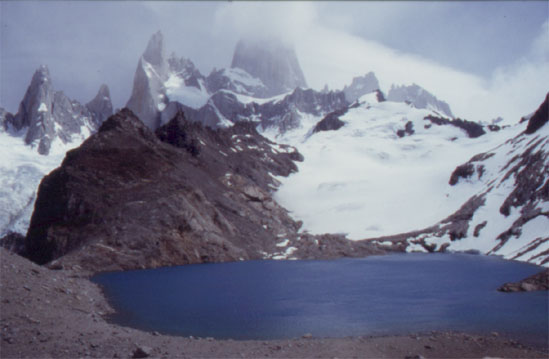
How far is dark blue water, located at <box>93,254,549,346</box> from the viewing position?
1104 inches

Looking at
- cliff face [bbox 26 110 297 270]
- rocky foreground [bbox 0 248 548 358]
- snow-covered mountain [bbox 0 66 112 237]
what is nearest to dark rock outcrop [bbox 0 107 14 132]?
snow-covered mountain [bbox 0 66 112 237]

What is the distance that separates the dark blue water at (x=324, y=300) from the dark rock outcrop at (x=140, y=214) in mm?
5738

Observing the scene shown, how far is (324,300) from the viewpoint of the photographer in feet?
128

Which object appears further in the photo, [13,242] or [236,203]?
[13,242]

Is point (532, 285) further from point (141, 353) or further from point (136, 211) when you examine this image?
point (136, 211)

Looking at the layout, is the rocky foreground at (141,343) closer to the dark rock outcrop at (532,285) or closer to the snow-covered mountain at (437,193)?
the dark rock outcrop at (532,285)

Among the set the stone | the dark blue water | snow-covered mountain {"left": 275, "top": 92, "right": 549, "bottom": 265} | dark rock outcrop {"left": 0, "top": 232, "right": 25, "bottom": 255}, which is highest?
snow-covered mountain {"left": 275, "top": 92, "right": 549, "bottom": 265}

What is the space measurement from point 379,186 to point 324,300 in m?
111

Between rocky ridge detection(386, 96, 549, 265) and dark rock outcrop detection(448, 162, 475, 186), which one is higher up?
dark rock outcrop detection(448, 162, 475, 186)

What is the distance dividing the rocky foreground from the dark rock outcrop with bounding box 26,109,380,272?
3717 cm

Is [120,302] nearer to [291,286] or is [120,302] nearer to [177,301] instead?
[177,301]

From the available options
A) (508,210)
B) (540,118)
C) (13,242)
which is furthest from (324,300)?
(540,118)

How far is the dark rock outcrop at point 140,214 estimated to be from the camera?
66312 mm

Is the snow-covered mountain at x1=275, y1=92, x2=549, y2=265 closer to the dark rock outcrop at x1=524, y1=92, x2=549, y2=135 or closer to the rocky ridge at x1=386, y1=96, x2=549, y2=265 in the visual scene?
the rocky ridge at x1=386, y1=96, x2=549, y2=265
